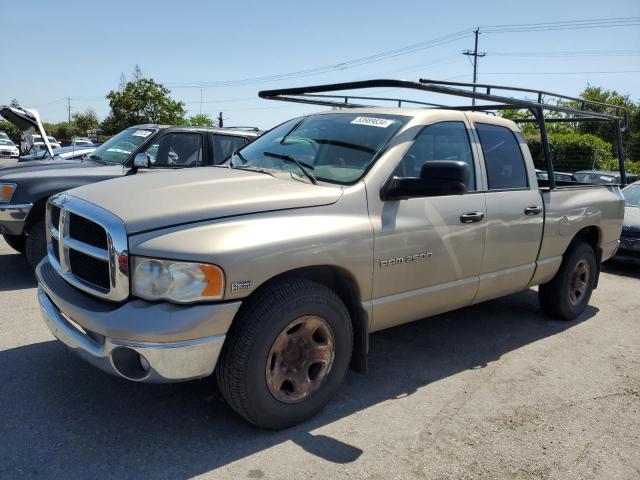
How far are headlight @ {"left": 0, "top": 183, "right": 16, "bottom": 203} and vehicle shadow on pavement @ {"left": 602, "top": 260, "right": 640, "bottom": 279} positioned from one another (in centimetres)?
808

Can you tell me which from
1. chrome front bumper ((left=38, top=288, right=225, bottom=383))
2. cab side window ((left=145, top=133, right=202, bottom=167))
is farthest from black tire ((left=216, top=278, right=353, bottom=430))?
cab side window ((left=145, top=133, right=202, bottom=167))

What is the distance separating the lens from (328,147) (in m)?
3.73

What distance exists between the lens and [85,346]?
2770 millimetres

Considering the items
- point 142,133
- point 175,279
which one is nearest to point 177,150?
point 142,133

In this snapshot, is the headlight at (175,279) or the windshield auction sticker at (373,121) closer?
the headlight at (175,279)

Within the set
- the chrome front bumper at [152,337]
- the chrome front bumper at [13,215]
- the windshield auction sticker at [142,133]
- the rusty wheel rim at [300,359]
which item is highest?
the windshield auction sticker at [142,133]

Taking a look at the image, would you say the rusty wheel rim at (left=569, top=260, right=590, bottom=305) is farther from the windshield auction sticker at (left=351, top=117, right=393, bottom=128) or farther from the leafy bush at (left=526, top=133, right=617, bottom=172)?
the leafy bush at (left=526, top=133, right=617, bottom=172)

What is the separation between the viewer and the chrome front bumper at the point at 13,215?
18.1ft

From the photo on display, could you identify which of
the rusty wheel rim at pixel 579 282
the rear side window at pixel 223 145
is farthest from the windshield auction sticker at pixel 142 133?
the rusty wheel rim at pixel 579 282

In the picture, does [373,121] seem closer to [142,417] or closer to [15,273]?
[142,417]

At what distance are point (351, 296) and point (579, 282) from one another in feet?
10.8

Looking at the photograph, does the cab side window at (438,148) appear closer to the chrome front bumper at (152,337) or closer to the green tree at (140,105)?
the chrome front bumper at (152,337)

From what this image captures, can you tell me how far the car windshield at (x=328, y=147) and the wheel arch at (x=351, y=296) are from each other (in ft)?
1.92

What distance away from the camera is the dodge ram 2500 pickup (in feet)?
8.64
